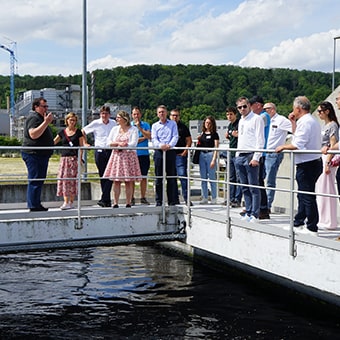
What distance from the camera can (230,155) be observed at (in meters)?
9.14

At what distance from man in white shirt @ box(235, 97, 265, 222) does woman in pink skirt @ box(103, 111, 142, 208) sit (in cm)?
187

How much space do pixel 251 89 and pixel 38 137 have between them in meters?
63.7

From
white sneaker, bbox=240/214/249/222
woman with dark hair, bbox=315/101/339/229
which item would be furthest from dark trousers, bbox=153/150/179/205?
woman with dark hair, bbox=315/101/339/229

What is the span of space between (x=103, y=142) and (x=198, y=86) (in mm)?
69034

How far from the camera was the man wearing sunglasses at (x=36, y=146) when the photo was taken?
29.4ft

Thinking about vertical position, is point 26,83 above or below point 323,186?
above

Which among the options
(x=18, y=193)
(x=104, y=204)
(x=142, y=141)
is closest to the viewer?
(x=104, y=204)

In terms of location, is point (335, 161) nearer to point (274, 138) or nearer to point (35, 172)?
point (274, 138)

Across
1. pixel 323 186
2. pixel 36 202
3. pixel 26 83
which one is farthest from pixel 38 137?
pixel 26 83

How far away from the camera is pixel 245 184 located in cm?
851

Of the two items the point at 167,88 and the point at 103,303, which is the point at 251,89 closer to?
the point at 167,88

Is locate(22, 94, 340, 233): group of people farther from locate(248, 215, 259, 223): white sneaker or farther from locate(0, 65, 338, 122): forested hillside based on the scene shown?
locate(0, 65, 338, 122): forested hillside

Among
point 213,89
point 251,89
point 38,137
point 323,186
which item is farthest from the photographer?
point 213,89

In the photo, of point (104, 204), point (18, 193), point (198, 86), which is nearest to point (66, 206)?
point (104, 204)
